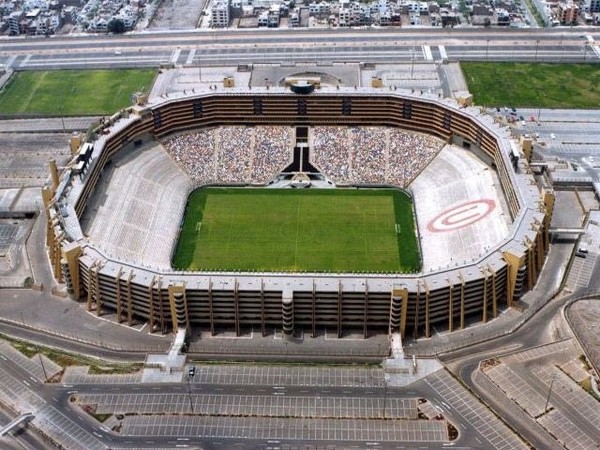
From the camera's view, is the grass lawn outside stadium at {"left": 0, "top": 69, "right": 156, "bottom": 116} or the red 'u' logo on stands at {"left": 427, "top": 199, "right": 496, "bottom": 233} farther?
the grass lawn outside stadium at {"left": 0, "top": 69, "right": 156, "bottom": 116}

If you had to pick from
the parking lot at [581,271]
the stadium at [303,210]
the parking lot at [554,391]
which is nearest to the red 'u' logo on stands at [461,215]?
the stadium at [303,210]

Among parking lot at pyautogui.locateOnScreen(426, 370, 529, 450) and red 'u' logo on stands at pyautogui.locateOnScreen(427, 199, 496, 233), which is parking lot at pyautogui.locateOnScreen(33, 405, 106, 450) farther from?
red 'u' logo on stands at pyautogui.locateOnScreen(427, 199, 496, 233)

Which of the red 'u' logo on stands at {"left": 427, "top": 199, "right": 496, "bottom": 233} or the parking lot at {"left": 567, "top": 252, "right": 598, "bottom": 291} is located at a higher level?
the red 'u' logo on stands at {"left": 427, "top": 199, "right": 496, "bottom": 233}

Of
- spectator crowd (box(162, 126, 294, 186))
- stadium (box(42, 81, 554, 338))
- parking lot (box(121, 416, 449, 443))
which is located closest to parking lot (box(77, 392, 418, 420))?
parking lot (box(121, 416, 449, 443))

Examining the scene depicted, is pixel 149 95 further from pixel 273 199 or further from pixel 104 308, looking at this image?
pixel 104 308

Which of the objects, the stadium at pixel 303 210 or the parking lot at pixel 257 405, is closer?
the parking lot at pixel 257 405

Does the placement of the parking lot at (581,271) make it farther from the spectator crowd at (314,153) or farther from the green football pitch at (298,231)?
the spectator crowd at (314,153)

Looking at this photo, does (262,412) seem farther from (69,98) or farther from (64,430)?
(69,98)
